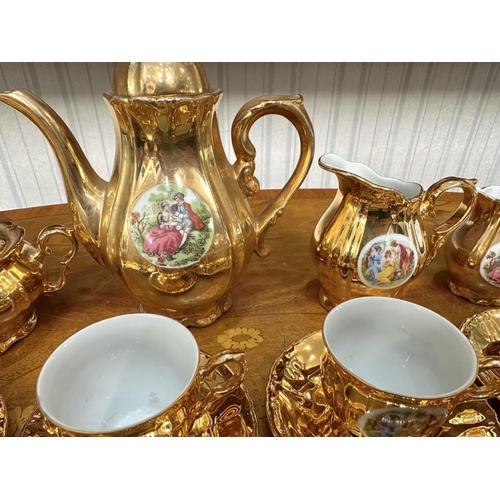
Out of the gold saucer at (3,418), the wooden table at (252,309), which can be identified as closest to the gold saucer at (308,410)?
the wooden table at (252,309)

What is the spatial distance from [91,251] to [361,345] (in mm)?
320

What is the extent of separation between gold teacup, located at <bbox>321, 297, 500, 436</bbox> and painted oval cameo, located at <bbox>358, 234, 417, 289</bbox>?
2.1 inches

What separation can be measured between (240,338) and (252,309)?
2.2 inches

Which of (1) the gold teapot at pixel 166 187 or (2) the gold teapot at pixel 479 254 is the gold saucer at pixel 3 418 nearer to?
(1) the gold teapot at pixel 166 187

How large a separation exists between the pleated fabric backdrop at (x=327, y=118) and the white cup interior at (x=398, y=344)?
888 mm

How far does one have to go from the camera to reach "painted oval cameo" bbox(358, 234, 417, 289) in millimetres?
493

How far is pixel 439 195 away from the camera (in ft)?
1.69

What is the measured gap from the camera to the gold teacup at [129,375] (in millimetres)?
362

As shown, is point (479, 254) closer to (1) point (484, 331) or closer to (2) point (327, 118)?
Answer: (1) point (484, 331)

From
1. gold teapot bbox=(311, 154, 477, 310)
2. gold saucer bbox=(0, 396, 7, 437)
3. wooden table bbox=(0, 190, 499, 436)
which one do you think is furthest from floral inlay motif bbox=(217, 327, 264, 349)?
gold saucer bbox=(0, 396, 7, 437)

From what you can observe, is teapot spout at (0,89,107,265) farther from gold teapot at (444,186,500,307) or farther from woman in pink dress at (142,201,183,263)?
gold teapot at (444,186,500,307)

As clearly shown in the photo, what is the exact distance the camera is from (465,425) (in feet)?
1.33

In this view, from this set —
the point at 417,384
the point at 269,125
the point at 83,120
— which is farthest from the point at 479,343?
the point at 83,120
